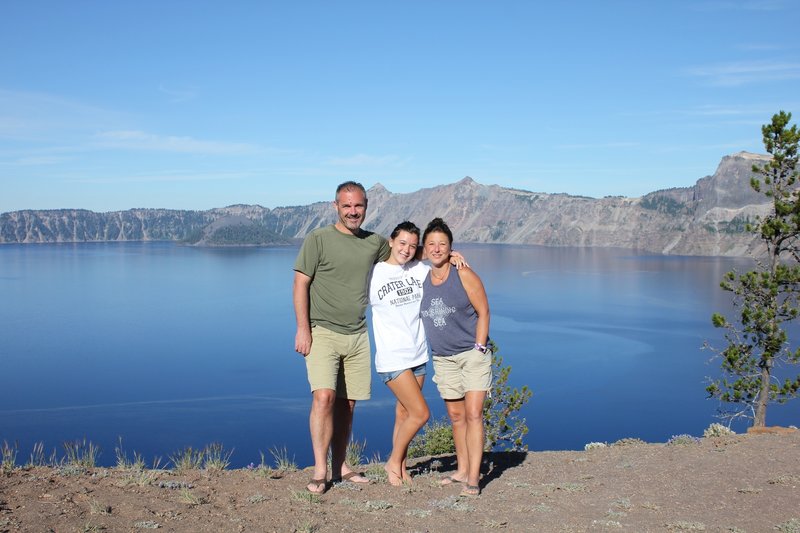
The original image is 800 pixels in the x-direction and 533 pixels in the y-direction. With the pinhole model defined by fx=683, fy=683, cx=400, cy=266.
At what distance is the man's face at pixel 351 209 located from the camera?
16.7ft

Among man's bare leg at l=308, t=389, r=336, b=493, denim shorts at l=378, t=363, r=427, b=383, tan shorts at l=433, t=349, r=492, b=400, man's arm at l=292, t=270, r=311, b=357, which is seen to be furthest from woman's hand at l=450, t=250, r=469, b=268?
man's bare leg at l=308, t=389, r=336, b=493

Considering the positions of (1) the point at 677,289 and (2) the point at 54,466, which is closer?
(2) the point at 54,466

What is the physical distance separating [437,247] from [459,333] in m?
0.68

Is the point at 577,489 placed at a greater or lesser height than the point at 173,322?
greater

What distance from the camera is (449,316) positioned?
514 centimetres

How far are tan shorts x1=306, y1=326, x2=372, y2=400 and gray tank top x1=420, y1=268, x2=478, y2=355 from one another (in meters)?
0.51

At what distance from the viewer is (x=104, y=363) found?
44.8 metres

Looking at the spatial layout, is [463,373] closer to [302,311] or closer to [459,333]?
[459,333]

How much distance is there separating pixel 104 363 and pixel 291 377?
1330 cm

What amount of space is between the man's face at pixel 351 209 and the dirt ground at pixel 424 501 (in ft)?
6.50

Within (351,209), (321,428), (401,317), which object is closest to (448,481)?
(321,428)

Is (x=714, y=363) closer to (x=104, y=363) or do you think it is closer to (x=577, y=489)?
(x=104, y=363)

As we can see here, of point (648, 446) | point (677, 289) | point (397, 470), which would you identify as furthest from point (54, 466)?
point (677, 289)

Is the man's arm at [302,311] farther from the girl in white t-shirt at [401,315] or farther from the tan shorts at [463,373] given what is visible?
the tan shorts at [463,373]
